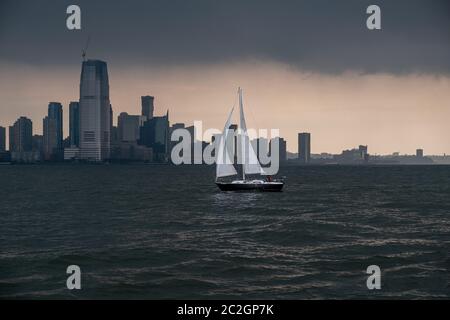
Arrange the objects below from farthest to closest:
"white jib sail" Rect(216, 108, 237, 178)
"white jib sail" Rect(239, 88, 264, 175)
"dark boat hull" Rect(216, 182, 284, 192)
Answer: "white jib sail" Rect(239, 88, 264, 175) < "dark boat hull" Rect(216, 182, 284, 192) < "white jib sail" Rect(216, 108, 237, 178)

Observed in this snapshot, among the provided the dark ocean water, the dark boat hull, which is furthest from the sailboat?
the dark ocean water

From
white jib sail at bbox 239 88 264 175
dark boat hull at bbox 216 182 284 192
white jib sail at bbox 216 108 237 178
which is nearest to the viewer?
white jib sail at bbox 216 108 237 178

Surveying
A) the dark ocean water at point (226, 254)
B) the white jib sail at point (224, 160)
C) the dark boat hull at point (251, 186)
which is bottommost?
the dark ocean water at point (226, 254)

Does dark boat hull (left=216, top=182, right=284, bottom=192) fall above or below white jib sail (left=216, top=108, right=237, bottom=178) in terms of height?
below

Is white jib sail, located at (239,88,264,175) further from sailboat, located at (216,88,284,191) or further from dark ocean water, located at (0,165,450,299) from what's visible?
dark ocean water, located at (0,165,450,299)

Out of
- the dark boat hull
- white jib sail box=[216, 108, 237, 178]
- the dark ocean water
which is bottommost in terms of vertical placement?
the dark ocean water

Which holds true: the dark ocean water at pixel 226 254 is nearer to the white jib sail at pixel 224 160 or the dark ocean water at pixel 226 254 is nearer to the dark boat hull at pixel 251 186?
the white jib sail at pixel 224 160

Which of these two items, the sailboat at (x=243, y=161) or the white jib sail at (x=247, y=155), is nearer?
the sailboat at (x=243, y=161)

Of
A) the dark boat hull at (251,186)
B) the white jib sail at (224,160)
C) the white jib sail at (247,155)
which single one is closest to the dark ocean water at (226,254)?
the white jib sail at (224,160)


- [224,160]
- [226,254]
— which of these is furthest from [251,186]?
[226,254]

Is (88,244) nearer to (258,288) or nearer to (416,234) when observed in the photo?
(258,288)

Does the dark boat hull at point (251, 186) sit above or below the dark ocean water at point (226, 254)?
above

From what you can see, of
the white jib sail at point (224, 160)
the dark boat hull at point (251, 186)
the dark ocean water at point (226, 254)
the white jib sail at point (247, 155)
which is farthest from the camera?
the white jib sail at point (247, 155)
